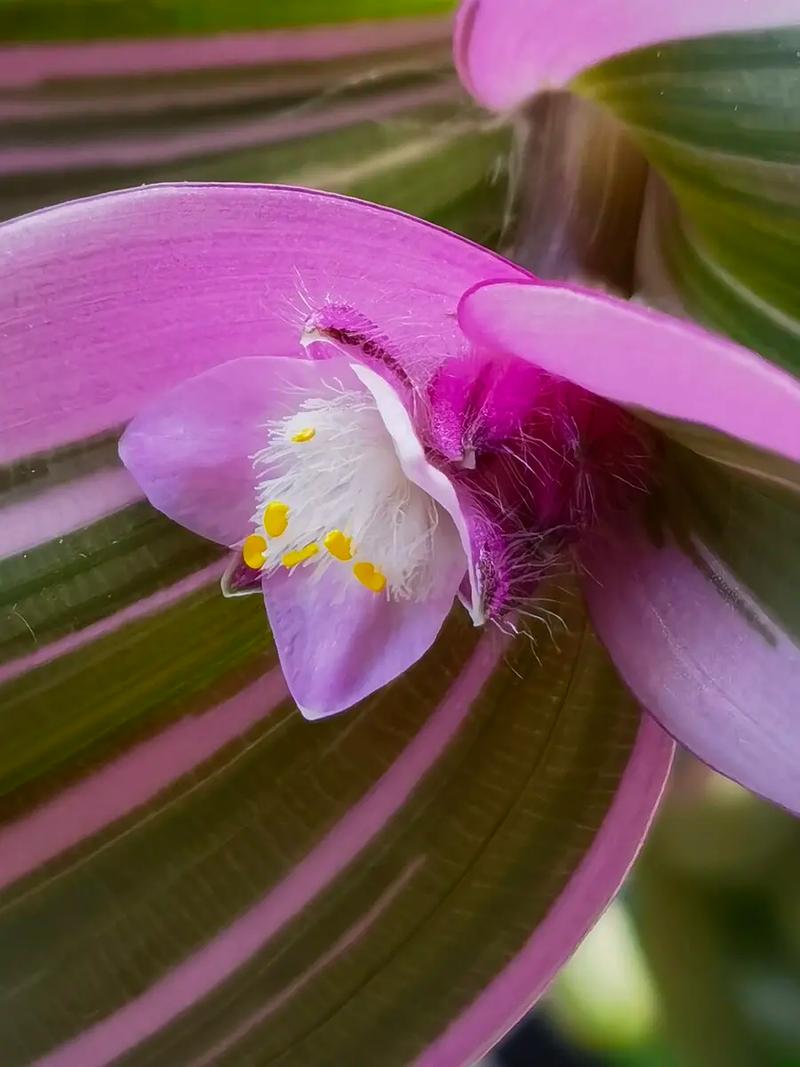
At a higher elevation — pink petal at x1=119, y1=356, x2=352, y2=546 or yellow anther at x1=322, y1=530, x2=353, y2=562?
pink petal at x1=119, y1=356, x2=352, y2=546

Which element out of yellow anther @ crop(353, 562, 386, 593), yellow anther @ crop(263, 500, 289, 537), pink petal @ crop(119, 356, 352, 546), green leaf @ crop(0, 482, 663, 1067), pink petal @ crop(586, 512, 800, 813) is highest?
pink petal @ crop(119, 356, 352, 546)

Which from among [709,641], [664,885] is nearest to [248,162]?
[709,641]

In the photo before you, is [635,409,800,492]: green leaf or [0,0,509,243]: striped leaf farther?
[0,0,509,243]: striped leaf

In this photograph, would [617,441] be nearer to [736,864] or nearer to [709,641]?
[709,641]

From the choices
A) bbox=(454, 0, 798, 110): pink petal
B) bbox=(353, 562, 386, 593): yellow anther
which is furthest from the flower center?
bbox=(454, 0, 798, 110): pink petal

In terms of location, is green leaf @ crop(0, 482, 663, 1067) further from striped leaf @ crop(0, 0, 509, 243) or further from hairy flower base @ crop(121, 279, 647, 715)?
striped leaf @ crop(0, 0, 509, 243)

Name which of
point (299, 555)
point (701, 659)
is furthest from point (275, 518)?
point (701, 659)

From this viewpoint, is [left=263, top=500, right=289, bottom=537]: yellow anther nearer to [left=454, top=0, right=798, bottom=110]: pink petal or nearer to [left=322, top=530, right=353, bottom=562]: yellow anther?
[left=322, top=530, right=353, bottom=562]: yellow anther
